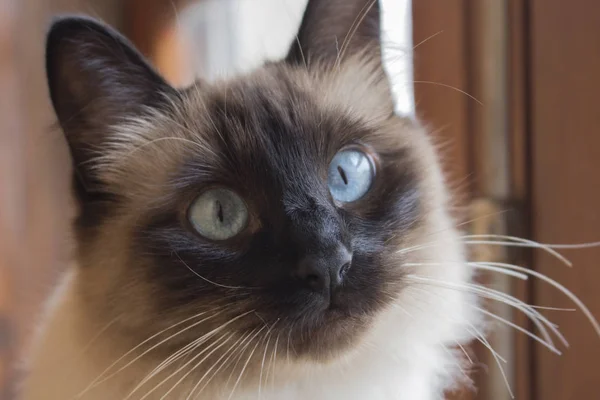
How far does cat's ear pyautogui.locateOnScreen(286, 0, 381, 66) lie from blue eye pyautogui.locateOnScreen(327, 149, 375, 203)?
0.58ft

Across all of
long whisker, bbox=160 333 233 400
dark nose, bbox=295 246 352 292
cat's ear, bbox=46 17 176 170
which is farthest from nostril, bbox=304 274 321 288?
cat's ear, bbox=46 17 176 170

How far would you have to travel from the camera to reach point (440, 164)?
1.05 meters

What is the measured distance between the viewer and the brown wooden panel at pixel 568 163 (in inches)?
35.3

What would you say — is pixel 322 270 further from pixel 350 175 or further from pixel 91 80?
pixel 91 80

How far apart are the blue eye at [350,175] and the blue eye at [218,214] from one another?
130 millimetres

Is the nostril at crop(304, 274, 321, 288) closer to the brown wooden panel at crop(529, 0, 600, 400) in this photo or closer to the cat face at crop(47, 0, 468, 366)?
the cat face at crop(47, 0, 468, 366)

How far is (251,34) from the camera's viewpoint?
1144 millimetres

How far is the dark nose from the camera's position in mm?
706

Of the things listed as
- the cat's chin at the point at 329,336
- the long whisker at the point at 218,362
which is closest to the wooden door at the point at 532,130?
the cat's chin at the point at 329,336

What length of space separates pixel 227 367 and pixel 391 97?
51cm

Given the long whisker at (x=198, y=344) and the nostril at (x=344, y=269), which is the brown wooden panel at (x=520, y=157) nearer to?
the nostril at (x=344, y=269)

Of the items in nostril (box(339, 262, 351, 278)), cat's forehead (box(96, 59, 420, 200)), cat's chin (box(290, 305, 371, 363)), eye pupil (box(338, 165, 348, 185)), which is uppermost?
cat's forehead (box(96, 59, 420, 200))

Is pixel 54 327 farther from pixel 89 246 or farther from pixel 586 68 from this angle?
pixel 586 68

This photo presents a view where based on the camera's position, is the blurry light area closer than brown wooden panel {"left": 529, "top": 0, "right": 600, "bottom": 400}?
No
